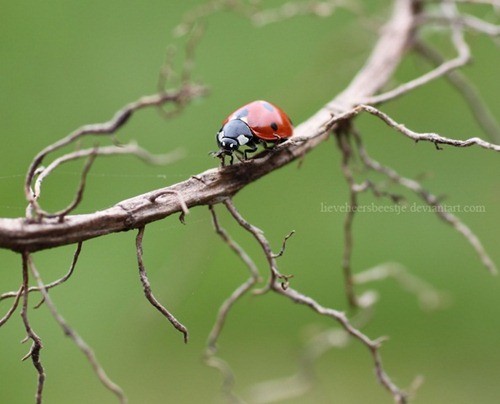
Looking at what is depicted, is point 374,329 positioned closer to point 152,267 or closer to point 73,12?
point 152,267

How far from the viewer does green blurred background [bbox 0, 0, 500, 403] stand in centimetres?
183

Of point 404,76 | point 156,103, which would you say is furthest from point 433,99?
point 156,103

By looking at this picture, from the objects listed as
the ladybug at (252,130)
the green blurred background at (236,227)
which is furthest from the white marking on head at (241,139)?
the green blurred background at (236,227)

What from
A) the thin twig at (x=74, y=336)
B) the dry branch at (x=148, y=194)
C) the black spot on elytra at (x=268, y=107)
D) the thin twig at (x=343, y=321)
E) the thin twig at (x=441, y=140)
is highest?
the black spot on elytra at (x=268, y=107)

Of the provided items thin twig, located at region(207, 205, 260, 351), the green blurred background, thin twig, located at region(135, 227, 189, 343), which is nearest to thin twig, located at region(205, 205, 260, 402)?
thin twig, located at region(207, 205, 260, 351)

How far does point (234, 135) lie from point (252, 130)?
0.07ft

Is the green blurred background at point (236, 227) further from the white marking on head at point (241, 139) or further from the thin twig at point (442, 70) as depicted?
the white marking on head at point (241, 139)

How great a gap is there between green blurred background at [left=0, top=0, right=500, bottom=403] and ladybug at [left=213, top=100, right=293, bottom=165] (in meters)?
→ 0.77

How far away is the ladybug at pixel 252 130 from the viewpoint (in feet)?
2.45

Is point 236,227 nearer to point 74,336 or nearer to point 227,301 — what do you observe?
point 227,301

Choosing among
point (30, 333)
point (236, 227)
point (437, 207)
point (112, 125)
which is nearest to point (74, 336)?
point (30, 333)

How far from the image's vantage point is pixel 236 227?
2.08 meters

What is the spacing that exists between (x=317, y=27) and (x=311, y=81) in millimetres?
1029

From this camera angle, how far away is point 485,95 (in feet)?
7.95
